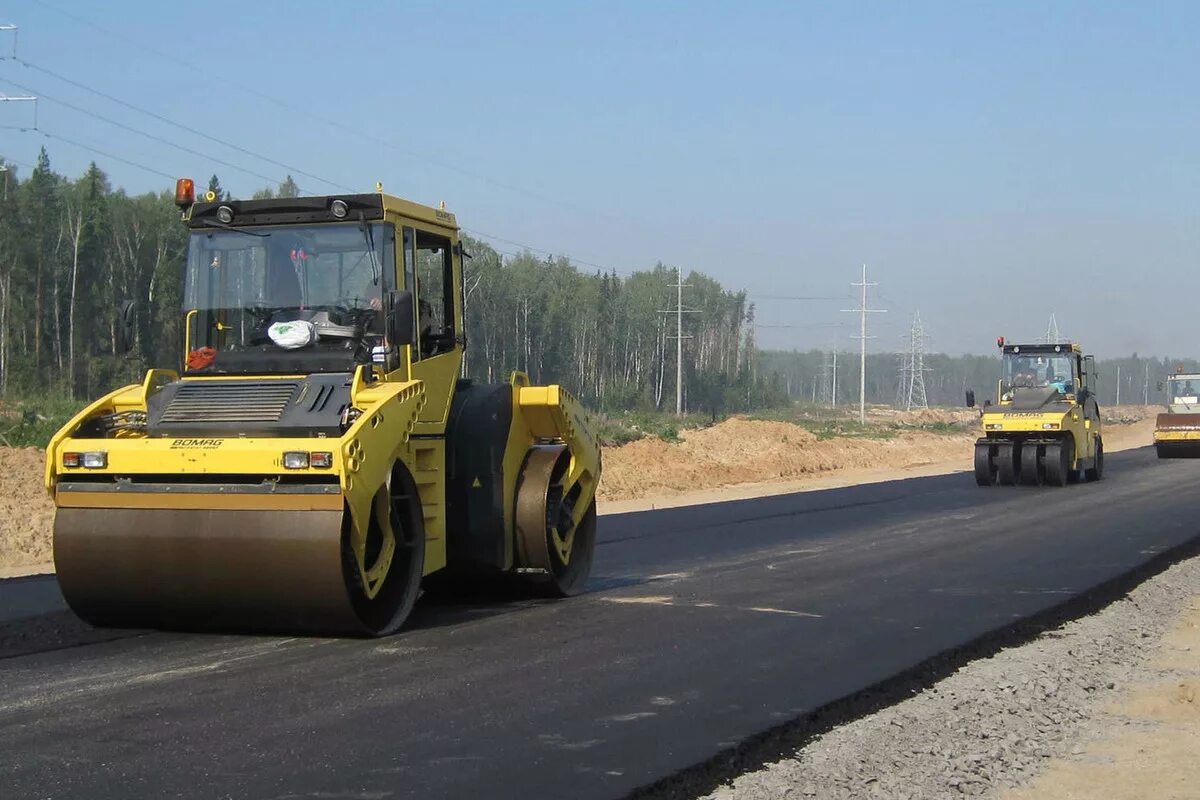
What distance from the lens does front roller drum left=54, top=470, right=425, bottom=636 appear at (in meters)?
7.84

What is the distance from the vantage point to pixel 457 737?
620 centimetres

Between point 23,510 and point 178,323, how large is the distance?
6528mm

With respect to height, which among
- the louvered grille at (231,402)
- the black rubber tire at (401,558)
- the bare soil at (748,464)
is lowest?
the bare soil at (748,464)

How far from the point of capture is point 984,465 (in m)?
26.9

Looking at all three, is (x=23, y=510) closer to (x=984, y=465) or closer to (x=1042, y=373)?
(x=984, y=465)

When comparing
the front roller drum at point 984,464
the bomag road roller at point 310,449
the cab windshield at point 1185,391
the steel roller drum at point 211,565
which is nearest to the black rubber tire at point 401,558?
the bomag road roller at point 310,449

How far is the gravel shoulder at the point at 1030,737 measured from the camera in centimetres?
588

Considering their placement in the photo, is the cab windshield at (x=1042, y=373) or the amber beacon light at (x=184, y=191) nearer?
the amber beacon light at (x=184, y=191)

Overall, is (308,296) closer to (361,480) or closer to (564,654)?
(361,480)

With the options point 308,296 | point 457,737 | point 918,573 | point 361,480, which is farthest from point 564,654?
point 918,573

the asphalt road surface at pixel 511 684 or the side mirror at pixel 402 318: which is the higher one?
the side mirror at pixel 402 318

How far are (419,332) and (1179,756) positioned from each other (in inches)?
213

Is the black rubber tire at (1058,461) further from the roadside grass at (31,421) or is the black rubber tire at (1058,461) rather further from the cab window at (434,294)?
the cab window at (434,294)

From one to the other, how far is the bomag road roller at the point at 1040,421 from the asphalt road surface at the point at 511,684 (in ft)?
41.7
